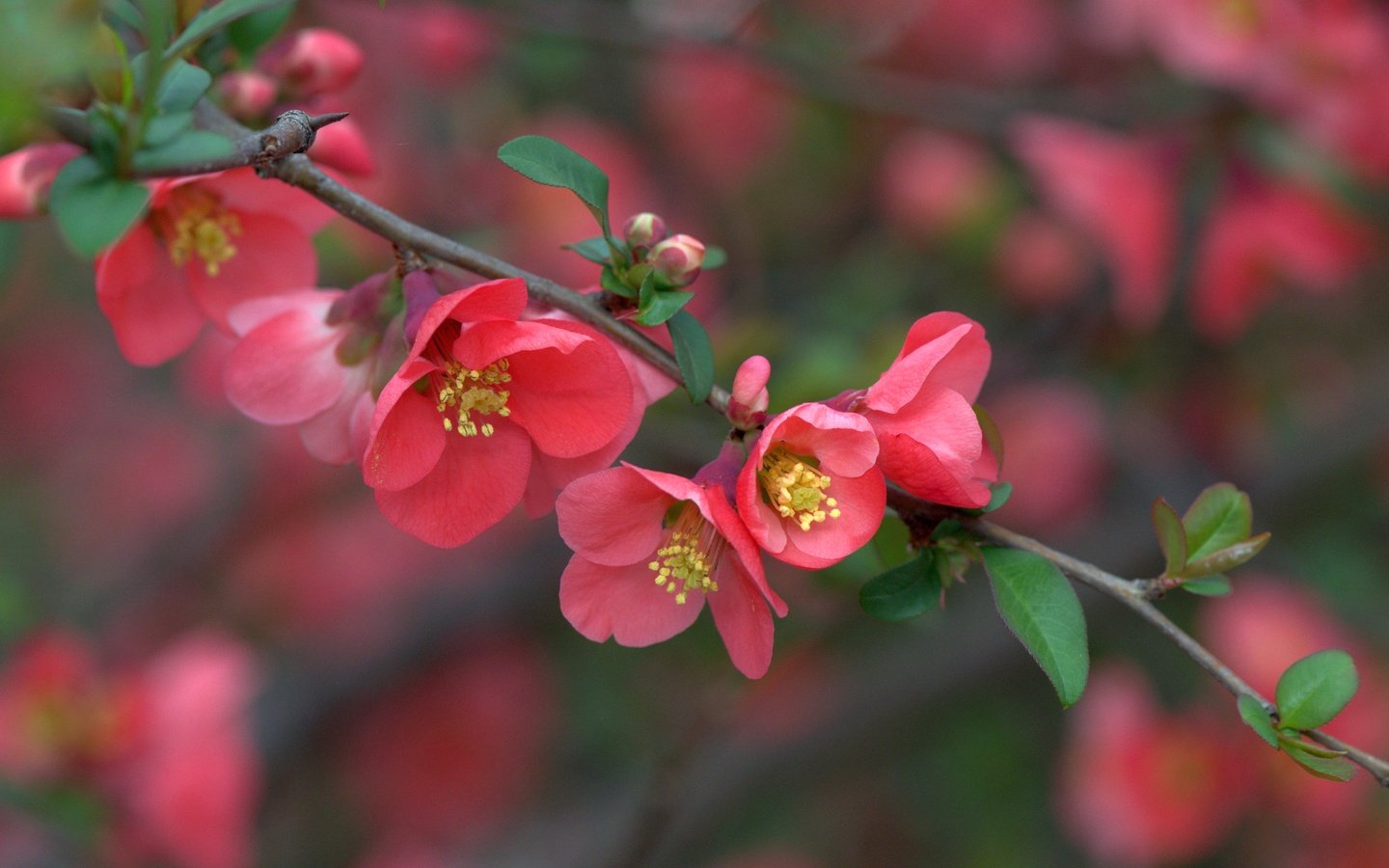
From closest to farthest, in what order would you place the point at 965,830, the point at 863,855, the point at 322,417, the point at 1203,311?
the point at 322,417, the point at 1203,311, the point at 965,830, the point at 863,855

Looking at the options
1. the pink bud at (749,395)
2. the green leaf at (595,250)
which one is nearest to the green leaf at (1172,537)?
the pink bud at (749,395)

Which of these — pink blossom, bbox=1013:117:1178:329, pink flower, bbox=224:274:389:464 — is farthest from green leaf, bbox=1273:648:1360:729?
pink blossom, bbox=1013:117:1178:329

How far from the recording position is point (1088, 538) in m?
2.07

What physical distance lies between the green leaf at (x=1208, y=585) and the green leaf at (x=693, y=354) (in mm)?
308

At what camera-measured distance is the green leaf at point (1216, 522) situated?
699mm

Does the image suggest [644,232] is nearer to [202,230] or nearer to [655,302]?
[655,302]

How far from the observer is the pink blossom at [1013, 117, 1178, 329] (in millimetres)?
1553

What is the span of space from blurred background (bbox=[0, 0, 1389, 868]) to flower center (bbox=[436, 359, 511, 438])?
1.15 feet

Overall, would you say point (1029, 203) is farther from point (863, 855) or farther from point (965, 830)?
point (863, 855)

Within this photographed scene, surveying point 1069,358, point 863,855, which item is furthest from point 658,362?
point 863,855

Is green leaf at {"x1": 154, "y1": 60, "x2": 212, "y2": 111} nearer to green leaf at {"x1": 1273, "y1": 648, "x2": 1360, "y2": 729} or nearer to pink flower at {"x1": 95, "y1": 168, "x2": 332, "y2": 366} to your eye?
pink flower at {"x1": 95, "y1": 168, "x2": 332, "y2": 366}

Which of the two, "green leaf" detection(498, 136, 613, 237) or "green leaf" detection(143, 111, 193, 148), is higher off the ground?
"green leaf" detection(143, 111, 193, 148)

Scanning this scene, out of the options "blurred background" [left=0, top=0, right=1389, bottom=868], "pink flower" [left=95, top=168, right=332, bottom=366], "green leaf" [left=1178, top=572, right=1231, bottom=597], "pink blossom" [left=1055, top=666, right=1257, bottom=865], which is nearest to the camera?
"green leaf" [left=1178, top=572, right=1231, bottom=597]

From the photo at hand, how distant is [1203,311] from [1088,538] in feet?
1.82
